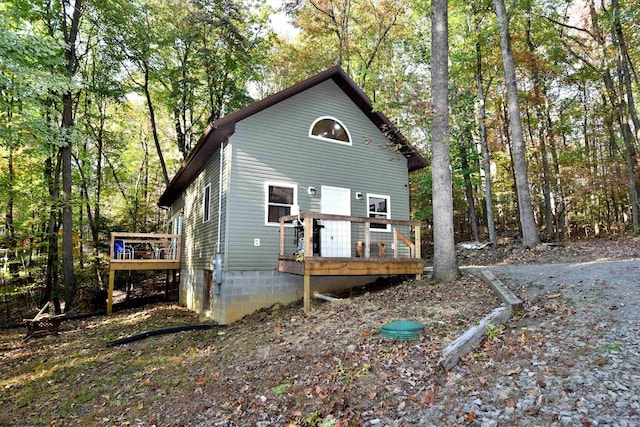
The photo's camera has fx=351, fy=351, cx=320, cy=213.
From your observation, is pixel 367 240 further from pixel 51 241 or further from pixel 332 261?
pixel 51 241

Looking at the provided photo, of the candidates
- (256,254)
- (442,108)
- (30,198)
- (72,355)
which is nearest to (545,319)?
(442,108)

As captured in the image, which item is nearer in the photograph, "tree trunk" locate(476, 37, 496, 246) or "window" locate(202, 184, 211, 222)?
"window" locate(202, 184, 211, 222)

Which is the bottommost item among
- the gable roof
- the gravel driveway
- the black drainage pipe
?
the black drainage pipe

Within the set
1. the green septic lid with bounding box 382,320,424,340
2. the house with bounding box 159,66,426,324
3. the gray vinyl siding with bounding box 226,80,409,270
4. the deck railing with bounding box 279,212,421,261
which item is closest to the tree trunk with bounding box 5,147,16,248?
the house with bounding box 159,66,426,324

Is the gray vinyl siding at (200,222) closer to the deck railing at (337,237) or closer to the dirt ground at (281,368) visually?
the deck railing at (337,237)

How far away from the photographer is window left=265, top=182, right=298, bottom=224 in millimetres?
9453

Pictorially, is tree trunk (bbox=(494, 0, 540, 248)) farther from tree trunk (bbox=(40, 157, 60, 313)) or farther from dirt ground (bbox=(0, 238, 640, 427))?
tree trunk (bbox=(40, 157, 60, 313))

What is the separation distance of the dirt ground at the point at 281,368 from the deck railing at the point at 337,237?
4.12 feet

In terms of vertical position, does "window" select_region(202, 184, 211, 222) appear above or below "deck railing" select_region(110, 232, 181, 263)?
above

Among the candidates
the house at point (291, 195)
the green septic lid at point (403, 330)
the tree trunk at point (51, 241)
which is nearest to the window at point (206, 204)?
the house at point (291, 195)

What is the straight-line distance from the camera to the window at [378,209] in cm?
1106

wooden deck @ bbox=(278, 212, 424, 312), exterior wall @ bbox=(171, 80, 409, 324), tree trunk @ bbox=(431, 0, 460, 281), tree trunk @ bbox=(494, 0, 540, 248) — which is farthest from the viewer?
tree trunk @ bbox=(494, 0, 540, 248)

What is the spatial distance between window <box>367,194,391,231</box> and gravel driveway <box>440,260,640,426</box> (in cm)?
584

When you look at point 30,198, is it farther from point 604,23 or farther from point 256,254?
point 604,23
